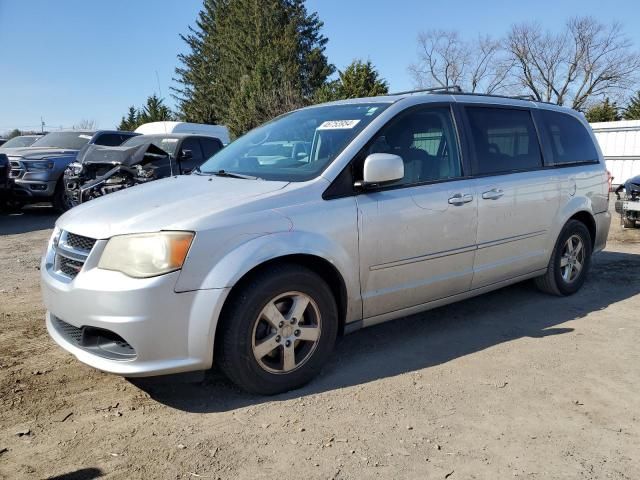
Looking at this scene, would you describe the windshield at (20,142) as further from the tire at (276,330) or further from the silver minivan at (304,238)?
the tire at (276,330)

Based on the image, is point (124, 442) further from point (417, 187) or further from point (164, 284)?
point (417, 187)

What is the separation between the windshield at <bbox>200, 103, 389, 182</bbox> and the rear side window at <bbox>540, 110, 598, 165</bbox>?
81.0 inches

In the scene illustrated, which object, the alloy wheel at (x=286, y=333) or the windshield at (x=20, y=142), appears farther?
the windshield at (x=20, y=142)

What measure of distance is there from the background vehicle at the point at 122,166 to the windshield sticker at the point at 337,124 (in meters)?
5.34

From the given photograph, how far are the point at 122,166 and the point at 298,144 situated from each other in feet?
20.3

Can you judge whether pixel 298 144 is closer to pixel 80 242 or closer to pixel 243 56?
pixel 80 242

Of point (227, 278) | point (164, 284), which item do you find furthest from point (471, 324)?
point (164, 284)

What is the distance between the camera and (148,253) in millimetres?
2873

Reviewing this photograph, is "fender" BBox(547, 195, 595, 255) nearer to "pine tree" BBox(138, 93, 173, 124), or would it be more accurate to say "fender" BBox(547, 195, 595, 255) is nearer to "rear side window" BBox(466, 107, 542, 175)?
"rear side window" BBox(466, 107, 542, 175)

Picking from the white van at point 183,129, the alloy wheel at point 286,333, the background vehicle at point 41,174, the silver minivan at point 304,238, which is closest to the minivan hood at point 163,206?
the silver minivan at point 304,238

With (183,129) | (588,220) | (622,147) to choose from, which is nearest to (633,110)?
(622,147)

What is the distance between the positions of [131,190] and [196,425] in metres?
1.69

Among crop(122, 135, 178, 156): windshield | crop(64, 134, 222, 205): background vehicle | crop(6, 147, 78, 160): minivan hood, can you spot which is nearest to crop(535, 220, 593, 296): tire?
crop(64, 134, 222, 205): background vehicle

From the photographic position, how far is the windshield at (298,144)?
361cm
